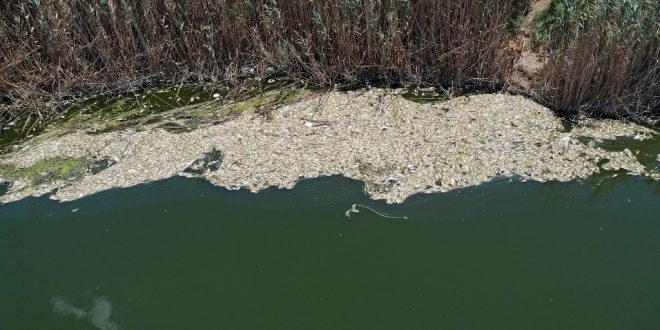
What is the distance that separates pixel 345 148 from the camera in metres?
3.97

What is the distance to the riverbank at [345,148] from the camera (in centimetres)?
371

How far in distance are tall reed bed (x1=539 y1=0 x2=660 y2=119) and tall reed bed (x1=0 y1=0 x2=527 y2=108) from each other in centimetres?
44

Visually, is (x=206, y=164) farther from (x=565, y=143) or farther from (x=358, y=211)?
(x=565, y=143)

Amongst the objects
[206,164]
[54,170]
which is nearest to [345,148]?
[206,164]

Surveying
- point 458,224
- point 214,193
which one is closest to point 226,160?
point 214,193

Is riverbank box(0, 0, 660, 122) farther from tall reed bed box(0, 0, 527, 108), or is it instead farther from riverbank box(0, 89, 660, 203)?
riverbank box(0, 89, 660, 203)

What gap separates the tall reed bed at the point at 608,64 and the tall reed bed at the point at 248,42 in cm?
44

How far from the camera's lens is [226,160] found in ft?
13.0

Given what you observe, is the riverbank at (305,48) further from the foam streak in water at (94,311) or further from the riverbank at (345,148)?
the foam streak in water at (94,311)

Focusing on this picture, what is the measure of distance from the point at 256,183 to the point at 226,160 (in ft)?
1.02

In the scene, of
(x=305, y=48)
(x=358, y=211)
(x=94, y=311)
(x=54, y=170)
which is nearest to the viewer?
(x=94, y=311)

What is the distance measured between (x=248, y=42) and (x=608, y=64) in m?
2.57

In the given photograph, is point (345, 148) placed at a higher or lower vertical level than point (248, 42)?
lower

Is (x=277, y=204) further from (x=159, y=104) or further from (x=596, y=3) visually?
(x=596, y=3)
